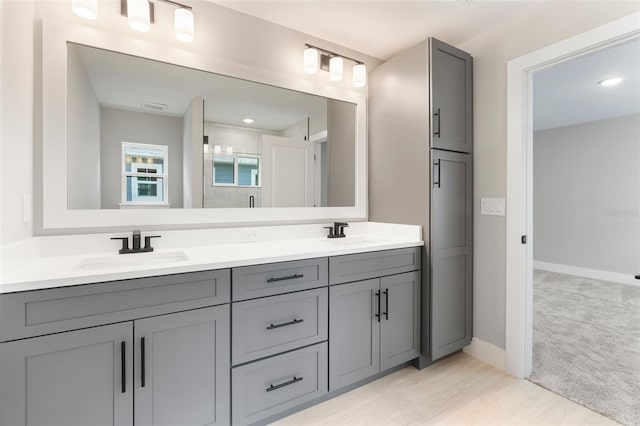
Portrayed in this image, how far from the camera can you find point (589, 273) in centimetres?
461

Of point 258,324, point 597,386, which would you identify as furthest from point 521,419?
point 258,324

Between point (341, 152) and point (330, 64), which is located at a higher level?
point (330, 64)

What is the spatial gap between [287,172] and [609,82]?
3.52 metres

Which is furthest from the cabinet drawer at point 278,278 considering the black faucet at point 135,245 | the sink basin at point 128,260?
the black faucet at point 135,245

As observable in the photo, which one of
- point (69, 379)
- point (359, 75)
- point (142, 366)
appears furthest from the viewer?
point (359, 75)

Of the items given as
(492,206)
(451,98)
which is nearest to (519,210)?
(492,206)

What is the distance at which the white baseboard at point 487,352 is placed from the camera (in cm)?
211

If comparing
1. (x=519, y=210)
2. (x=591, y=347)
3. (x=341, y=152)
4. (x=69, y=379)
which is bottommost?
(x=591, y=347)

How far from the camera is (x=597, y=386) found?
6.13ft

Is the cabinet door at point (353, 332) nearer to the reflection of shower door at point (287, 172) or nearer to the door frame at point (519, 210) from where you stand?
the reflection of shower door at point (287, 172)

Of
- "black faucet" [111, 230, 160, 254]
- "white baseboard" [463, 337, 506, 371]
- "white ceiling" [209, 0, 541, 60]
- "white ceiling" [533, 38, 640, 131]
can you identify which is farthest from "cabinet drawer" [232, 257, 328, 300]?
"white ceiling" [533, 38, 640, 131]

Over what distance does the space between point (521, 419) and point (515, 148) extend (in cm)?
158

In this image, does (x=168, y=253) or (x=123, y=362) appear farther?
(x=168, y=253)

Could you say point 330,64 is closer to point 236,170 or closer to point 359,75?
point 359,75
